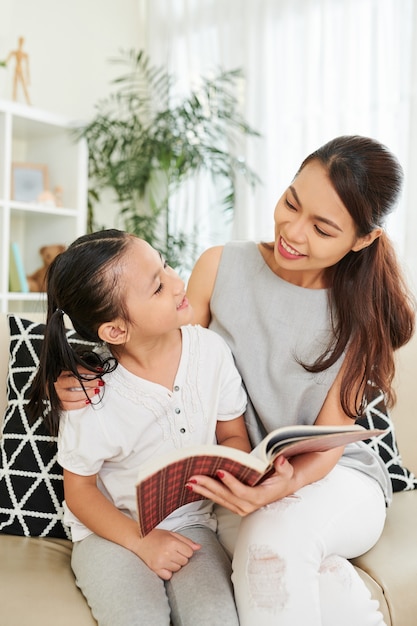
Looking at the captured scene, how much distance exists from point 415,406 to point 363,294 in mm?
535

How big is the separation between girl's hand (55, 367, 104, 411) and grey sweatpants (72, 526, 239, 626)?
0.25 meters

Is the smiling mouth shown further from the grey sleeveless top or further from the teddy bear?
the teddy bear

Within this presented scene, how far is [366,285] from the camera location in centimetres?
153

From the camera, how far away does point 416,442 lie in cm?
191

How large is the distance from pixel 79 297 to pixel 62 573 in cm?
51

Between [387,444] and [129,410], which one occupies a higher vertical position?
[129,410]

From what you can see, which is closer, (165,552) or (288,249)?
(165,552)

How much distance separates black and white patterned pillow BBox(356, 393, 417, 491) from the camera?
1765mm

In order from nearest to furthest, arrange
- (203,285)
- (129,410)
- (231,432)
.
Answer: (129,410), (231,432), (203,285)

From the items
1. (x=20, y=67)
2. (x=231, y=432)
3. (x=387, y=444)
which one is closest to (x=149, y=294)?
(x=231, y=432)

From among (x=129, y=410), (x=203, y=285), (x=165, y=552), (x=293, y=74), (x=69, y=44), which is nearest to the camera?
(x=165, y=552)

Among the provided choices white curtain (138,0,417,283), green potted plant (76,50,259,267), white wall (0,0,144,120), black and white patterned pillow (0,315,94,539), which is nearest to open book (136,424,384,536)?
black and white patterned pillow (0,315,94,539)

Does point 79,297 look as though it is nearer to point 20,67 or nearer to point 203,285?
point 203,285

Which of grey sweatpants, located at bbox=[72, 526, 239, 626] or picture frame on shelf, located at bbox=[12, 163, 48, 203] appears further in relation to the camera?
picture frame on shelf, located at bbox=[12, 163, 48, 203]
